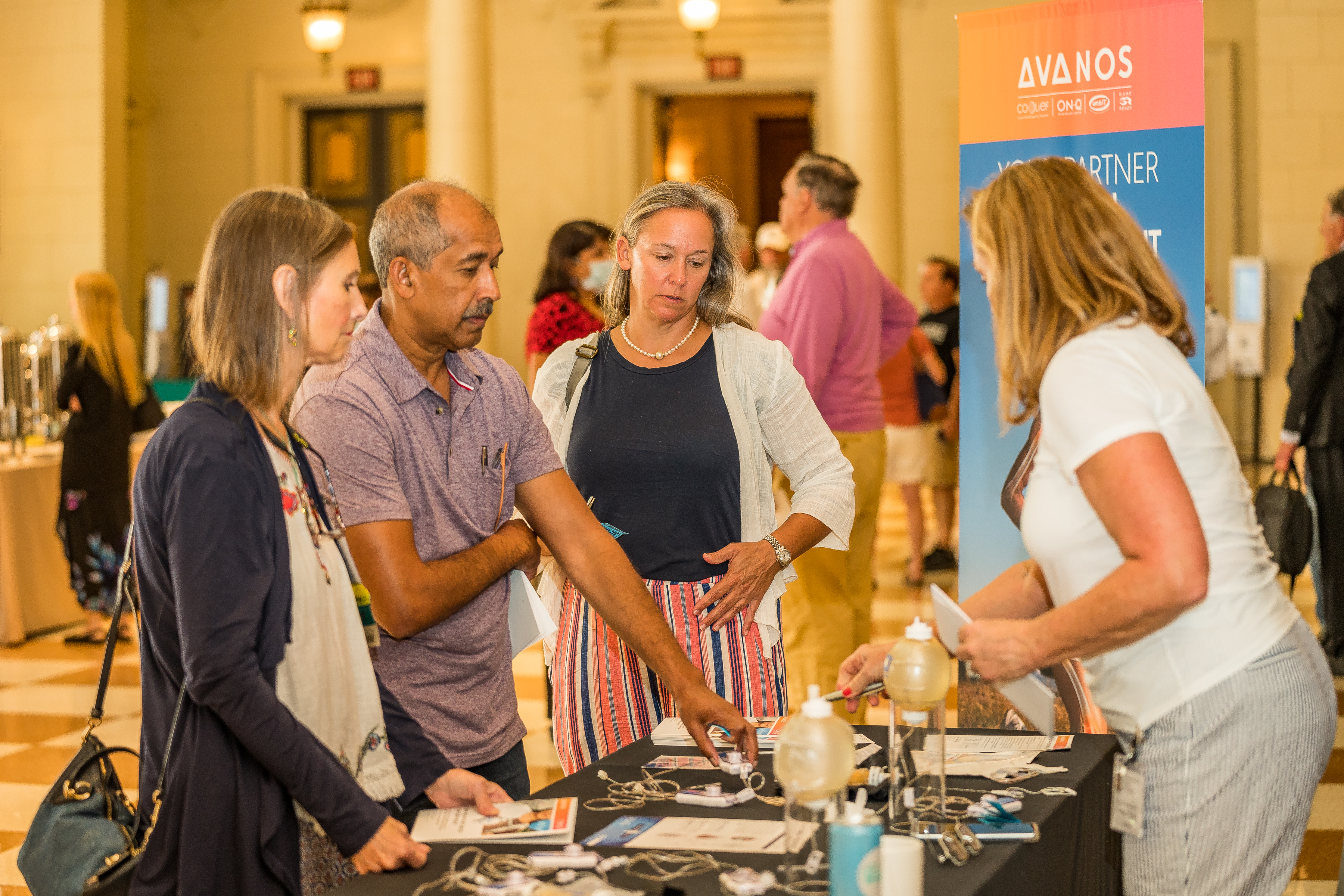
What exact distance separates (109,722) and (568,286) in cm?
241

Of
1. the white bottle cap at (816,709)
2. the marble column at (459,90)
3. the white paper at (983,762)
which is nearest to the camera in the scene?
the white bottle cap at (816,709)

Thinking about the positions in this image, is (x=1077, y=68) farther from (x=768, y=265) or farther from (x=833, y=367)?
(x=768, y=265)

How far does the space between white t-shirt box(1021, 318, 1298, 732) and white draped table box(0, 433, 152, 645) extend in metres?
5.54

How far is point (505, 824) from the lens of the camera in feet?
5.84

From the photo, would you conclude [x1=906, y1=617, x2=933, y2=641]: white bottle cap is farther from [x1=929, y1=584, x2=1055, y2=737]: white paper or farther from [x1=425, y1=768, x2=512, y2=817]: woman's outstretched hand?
[x1=425, y1=768, x2=512, y2=817]: woman's outstretched hand

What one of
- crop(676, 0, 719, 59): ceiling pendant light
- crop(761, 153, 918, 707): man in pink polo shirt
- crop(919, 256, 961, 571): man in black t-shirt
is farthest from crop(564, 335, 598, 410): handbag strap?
crop(676, 0, 719, 59): ceiling pendant light

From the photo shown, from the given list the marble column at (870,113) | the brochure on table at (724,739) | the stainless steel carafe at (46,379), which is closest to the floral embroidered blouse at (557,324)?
the brochure on table at (724,739)

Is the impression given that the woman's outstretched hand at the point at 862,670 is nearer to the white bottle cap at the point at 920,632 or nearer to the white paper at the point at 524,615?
the white bottle cap at the point at 920,632

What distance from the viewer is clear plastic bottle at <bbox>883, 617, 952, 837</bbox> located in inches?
69.7

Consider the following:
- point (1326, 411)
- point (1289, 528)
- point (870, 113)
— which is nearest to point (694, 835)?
point (1289, 528)

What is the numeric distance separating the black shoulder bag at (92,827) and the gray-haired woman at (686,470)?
1001mm

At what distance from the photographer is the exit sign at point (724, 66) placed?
1275cm

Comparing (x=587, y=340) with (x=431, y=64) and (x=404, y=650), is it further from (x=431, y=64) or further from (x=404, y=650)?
(x=431, y=64)

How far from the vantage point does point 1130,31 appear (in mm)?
3256
